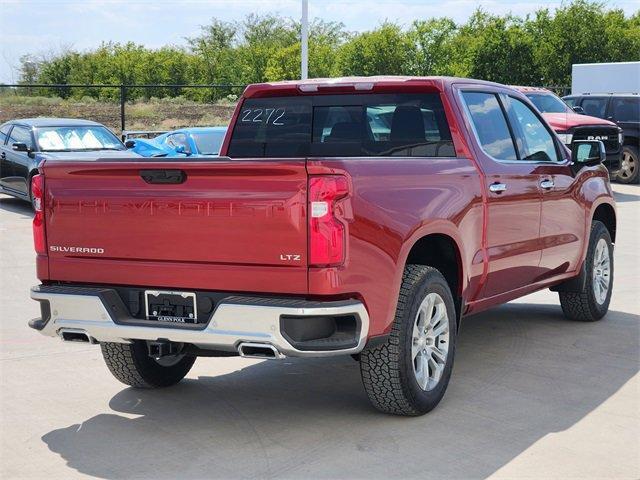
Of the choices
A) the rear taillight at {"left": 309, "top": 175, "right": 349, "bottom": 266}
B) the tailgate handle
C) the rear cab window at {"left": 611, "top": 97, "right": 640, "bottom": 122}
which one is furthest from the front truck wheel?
the rear cab window at {"left": 611, "top": 97, "right": 640, "bottom": 122}

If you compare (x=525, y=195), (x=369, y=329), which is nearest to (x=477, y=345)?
(x=525, y=195)

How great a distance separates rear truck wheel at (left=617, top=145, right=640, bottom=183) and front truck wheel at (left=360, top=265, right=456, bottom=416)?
18.1 meters

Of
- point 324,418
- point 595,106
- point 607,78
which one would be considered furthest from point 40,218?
point 607,78

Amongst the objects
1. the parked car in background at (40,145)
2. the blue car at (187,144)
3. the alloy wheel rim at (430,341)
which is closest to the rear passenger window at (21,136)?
the parked car in background at (40,145)

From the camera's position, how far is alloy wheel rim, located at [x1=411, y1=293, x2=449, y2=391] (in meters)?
5.86

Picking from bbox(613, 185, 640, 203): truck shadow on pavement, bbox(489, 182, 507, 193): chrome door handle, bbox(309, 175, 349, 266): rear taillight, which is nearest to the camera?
bbox(309, 175, 349, 266): rear taillight

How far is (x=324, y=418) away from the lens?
19.4ft

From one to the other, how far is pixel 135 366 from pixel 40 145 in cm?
1171

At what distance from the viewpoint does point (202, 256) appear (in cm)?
527

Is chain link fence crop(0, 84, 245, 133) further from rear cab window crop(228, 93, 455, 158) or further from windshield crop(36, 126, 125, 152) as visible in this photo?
rear cab window crop(228, 93, 455, 158)

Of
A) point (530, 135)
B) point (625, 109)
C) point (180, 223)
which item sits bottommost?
point (625, 109)

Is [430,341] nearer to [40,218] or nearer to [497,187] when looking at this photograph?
[497,187]

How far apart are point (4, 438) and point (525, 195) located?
3.77m

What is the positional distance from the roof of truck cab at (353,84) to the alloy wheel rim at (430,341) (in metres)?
1.55
